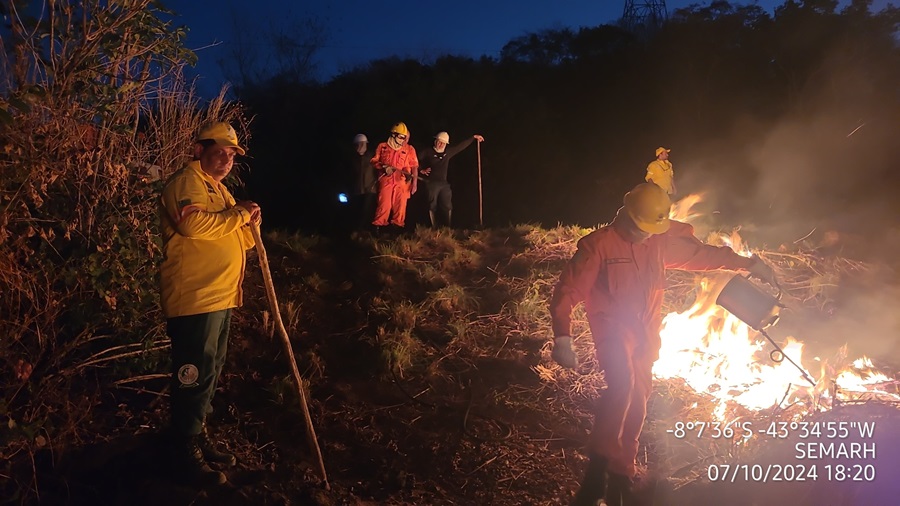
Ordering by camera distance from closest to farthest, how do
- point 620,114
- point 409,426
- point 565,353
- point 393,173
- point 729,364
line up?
point 565,353
point 409,426
point 729,364
point 393,173
point 620,114

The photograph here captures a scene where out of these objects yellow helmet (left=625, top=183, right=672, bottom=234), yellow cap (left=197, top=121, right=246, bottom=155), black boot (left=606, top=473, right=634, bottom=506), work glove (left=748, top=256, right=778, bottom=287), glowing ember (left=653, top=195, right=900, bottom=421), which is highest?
yellow cap (left=197, top=121, right=246, bottom=155)

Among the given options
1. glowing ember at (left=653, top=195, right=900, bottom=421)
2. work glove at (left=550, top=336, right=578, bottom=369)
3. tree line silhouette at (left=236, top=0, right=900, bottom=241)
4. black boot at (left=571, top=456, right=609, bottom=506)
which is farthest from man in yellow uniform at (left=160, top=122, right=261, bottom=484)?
tree line silhouette at (left=236, top=0, right=900, bottom=241)

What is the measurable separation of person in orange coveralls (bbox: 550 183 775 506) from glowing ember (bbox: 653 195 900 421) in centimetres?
145

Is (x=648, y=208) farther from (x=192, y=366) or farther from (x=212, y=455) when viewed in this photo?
(x=212, y=455)

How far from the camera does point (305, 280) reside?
21.6 feet

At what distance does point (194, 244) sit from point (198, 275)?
0.18 metres

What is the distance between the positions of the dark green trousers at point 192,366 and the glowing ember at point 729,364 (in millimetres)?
3389

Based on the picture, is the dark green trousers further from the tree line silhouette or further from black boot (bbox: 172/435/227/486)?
the tree line silhouette

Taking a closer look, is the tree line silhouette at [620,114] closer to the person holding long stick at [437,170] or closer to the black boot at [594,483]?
the person holding long stick at [437,170]

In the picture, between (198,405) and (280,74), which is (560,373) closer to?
(198,405)

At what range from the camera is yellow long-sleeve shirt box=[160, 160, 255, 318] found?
3.45m

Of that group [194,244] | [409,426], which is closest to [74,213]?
[194,244]

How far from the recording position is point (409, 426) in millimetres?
4598

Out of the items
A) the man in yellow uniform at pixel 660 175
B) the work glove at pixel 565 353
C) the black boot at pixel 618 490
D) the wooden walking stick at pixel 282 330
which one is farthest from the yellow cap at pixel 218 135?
the man in yellow uniform at pixel 660 175
